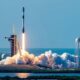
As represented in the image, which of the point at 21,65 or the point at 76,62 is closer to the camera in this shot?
the point at 21,65

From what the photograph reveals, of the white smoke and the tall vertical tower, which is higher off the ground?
the tall vertical tower

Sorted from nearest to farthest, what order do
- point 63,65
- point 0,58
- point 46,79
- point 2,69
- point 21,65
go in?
point 46,79
point 2,69
point 21,65
point 63,65
point 0,58

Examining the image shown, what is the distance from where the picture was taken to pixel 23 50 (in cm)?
14625

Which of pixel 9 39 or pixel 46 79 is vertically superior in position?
pixel 9 39

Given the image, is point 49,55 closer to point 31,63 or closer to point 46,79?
point 31,63

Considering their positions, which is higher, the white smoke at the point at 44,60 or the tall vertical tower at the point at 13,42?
the tall vertical tower at the point at 13,42

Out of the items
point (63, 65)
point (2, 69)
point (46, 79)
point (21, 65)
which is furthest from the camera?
point (63, 65)

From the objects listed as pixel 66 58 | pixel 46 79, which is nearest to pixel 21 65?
pixel 66 58

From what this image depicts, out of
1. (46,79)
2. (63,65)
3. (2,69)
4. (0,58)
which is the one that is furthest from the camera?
(0,58)

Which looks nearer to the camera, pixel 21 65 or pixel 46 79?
pixel 46 79

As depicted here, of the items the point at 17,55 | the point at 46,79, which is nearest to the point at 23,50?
the point at 17,55

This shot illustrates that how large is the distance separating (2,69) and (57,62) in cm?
2229

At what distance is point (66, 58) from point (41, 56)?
6.94m

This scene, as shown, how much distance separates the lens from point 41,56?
152 m
